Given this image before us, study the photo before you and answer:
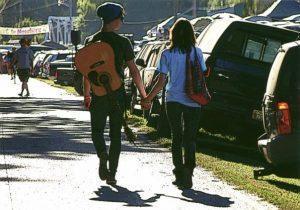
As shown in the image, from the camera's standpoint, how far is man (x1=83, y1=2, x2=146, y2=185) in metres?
9.46

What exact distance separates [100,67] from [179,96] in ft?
2.83

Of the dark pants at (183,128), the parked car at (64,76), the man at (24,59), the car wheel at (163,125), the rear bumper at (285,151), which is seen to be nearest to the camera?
the rear bumper at (285,151)

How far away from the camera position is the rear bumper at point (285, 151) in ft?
29.5

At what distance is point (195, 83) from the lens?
30.9 ft

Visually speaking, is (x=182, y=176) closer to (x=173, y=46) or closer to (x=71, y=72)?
(x=173, y=46)

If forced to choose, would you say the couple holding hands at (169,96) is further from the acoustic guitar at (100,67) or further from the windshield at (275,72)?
the windshield at (275,72)

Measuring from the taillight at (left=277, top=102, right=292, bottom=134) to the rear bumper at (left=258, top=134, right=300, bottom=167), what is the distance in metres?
0.06

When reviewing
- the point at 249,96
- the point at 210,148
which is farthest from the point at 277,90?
the point at 210,148

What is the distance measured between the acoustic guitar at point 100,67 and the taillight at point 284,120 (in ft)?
5.53

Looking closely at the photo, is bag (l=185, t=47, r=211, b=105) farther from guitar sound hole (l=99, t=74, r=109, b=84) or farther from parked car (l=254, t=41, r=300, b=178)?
guitar sound hole (l=99, t=74, r=109, b=84)

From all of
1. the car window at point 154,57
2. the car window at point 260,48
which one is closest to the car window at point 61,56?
the car window at point 154,57

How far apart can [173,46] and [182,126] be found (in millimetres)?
886

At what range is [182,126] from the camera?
973 cm

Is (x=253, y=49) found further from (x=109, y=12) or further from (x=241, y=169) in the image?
(x=109, y=12)
